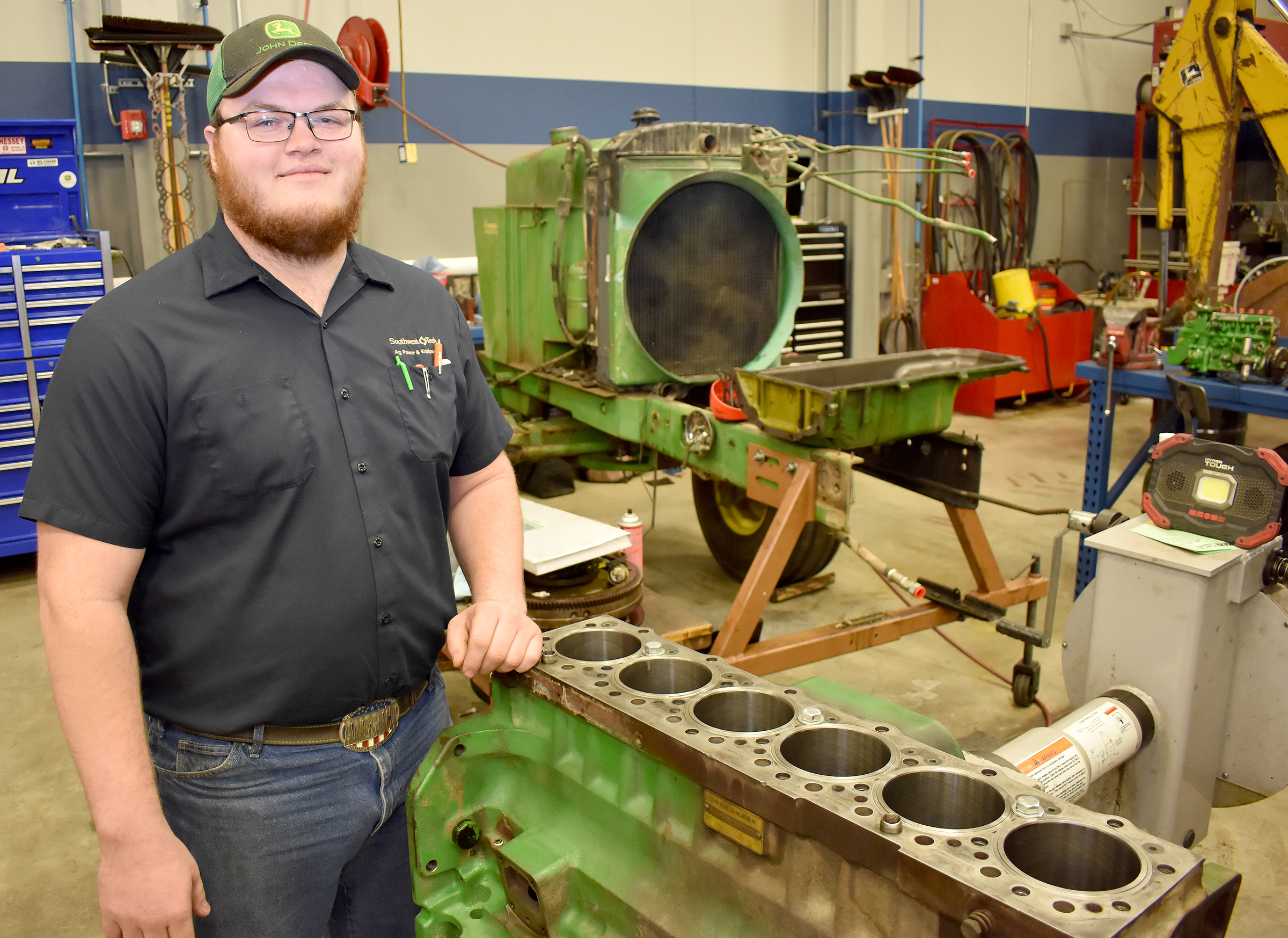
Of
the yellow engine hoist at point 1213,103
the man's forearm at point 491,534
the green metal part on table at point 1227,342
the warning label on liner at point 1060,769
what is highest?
the yellow engine hoist at point 1213,103

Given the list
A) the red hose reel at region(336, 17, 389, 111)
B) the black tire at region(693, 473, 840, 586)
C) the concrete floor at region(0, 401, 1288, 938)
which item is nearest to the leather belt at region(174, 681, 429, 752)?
the concrete floor at region(0, 401, 1288, 938)

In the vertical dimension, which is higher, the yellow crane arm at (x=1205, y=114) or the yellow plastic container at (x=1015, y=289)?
the yellow crane arm at (x=1205, y=114)

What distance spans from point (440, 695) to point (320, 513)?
39cm

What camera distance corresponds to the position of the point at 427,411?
4.07 ft

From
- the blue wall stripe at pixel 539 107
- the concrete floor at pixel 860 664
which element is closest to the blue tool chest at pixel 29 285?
the concrete floor at pixel 860 664

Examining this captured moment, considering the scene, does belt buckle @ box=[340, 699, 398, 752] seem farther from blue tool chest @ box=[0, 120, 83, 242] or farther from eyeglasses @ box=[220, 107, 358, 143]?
blue tool chest @ box=[0, 120, 83, 242]

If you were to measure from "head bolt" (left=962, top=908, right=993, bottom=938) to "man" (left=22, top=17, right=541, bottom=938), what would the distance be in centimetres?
57

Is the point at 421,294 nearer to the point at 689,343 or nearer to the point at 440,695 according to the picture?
the point at 440,695

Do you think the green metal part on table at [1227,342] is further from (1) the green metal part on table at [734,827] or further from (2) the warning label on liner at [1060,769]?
(1) the green metal part on table at [734,827]

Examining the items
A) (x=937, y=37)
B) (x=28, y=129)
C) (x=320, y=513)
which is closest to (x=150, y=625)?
(x=320, y=513)

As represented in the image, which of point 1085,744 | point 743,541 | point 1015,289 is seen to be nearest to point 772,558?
point 743,541

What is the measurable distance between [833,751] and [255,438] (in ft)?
2.25

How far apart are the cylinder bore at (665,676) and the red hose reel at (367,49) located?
13.6 feet

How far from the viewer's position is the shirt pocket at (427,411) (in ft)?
3.98
